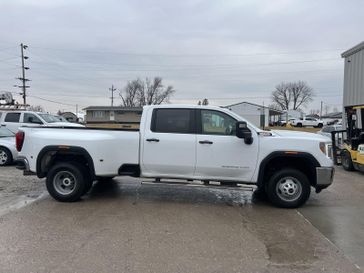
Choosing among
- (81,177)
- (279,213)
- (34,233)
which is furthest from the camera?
(81,177)

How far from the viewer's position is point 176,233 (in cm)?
607

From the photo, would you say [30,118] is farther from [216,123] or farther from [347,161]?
Result: [347,161]

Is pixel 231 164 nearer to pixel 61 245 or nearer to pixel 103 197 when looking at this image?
pixel 103 197

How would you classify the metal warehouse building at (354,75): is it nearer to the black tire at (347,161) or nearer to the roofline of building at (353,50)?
the roofline of building at (353,50)

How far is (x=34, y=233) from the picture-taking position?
236 inches

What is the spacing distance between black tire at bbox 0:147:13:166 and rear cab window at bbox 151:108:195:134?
7.50 m

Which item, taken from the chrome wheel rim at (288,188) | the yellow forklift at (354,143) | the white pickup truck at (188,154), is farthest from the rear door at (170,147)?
the yellow forklift at (354,143)

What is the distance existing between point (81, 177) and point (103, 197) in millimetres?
795

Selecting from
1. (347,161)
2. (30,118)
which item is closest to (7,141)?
(30,118)

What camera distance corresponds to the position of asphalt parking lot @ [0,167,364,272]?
193 inches

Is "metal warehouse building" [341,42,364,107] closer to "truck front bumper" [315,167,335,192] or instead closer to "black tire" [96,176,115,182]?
"truck front bumper" [315,167,335,192]

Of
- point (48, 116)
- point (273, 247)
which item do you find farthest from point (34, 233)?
point (48, 116)

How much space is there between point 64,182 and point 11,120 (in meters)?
11.7

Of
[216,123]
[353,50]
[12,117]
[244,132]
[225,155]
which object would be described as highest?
[353,50]
